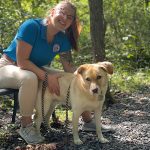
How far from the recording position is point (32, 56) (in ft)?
15.6

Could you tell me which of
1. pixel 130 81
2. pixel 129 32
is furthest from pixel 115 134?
pixel 129 32

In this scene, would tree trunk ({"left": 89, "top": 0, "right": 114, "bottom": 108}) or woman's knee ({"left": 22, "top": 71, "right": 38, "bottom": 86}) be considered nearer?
woman's knee ({"left": 22, "top": 71, "right": 38, "bottom": 86})

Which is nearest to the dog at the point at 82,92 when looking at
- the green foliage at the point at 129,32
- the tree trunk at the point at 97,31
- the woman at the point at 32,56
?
the woman at the point at 32,56

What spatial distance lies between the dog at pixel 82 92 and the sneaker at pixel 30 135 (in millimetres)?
117

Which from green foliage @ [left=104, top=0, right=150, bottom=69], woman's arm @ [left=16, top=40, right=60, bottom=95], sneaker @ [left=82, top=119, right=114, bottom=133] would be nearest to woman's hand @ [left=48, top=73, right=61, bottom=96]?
woman's arm @ [left=16, top=40, right=60, bottom=95]

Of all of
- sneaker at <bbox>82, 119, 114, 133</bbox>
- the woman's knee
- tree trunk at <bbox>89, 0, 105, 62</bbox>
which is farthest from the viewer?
tree trunk at <bbox>89, 0, 105, 62</bbox>

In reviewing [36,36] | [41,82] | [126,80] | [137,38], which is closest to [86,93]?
[41,82]

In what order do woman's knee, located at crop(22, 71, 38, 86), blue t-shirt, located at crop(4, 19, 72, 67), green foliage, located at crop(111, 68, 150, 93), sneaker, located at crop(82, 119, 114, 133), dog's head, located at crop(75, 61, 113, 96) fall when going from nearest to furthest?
dog's head, located at crop(75, 61, 113, 96), woman's knee, located at crop(22, 71, 38, 86), blue t-shirt, located at crop(4, 19, 72, 67), sneaker, located at crop(82, 119, 114, 133), green foliage, located at crop(111, 68, 150, 93)

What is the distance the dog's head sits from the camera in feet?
13.9

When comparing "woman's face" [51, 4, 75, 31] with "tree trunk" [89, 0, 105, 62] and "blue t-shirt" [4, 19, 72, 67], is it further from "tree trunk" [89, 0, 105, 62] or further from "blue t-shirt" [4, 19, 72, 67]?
"tree trunk" [89, 0, 105, 62]

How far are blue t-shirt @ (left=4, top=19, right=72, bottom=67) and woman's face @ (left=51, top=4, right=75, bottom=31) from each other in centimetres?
20

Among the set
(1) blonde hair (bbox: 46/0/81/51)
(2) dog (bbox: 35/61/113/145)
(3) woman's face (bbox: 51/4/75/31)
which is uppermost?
(3) woman's face (bbox: 51/4/75/31)

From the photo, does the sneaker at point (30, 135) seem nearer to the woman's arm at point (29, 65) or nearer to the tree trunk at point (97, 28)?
the woman's arm at point (29, 65)

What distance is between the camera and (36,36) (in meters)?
4.66
